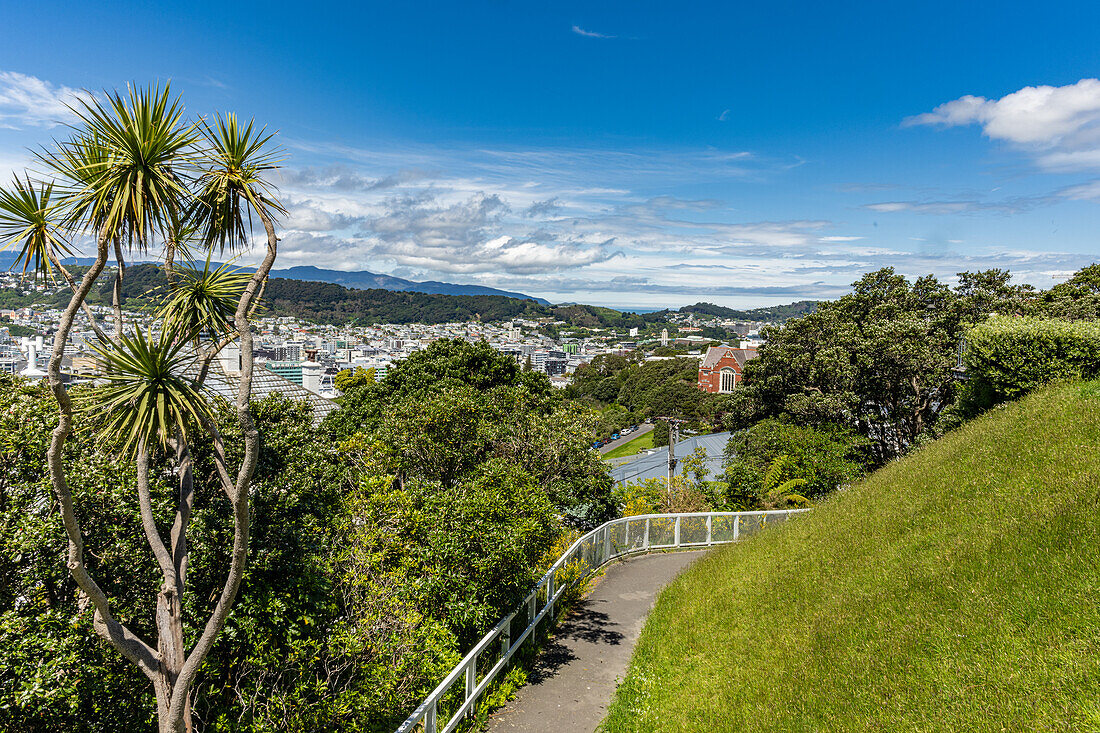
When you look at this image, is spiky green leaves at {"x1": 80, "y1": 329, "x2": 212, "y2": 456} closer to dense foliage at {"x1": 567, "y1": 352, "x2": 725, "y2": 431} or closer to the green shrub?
the green shrub

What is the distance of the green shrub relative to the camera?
43.4 feet

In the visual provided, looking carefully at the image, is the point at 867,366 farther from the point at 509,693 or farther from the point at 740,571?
the point at 509,693

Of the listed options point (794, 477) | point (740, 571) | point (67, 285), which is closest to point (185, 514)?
point (67, 285)

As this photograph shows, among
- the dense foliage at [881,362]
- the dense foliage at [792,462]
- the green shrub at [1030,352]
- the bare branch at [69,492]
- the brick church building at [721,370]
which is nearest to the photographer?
the bare branch at [69,492]

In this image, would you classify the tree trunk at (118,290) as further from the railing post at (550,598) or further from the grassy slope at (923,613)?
the railing post at (550,598)

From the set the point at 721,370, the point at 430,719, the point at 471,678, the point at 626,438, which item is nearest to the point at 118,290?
the point at 430,719

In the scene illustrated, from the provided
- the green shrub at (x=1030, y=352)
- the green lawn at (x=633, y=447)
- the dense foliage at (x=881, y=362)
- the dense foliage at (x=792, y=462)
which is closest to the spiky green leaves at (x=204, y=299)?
the green shrub at (x=1030, y=352)

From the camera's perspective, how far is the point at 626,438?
84125mm

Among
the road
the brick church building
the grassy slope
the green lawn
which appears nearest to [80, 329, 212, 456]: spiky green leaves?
the grassy slope

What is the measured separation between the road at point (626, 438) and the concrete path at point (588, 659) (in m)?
57.2

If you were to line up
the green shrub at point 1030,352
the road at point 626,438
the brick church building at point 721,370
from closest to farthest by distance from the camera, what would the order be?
the green shrub at point 1030,352 < the road at point 626,438 < the brick church building at point 721,370

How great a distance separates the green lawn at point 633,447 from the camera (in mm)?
66775

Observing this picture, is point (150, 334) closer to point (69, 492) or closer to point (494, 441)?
point (69, 492)

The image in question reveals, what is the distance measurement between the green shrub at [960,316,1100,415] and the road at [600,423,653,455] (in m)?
56.6
